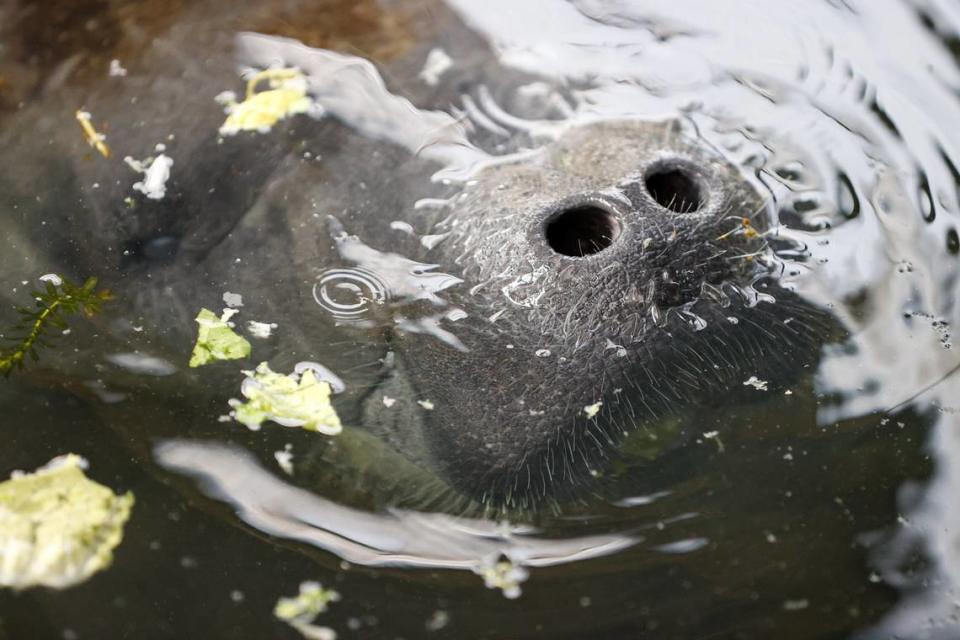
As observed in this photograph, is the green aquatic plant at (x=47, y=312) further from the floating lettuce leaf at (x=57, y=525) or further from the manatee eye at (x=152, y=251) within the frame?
the floating lettuce leaf at (x=57, y=525)

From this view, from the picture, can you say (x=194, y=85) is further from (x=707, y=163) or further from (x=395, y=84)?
(x=707, y=163)

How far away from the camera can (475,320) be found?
7.95 ft

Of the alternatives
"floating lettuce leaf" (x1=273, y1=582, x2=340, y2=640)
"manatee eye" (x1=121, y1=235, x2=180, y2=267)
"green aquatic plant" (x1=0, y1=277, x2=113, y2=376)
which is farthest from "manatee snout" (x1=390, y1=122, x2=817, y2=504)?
"green aquatic plant" (x1=0, y1=277, x2=113, y2=376)

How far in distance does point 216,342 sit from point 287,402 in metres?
0.26

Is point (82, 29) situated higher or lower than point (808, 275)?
lower

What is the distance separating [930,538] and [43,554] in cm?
184

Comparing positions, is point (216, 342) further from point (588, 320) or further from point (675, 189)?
point (675, 189)

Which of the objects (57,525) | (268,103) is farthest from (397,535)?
(268,103)

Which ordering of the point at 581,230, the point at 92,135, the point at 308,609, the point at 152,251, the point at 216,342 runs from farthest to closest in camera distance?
the point at 92,135
the point at 152,251
the point at 216,342
the point at 581,230
the point at 308,609

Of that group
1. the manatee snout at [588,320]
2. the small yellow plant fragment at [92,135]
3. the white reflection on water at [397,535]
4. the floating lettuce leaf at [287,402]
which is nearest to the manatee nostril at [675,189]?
the manatee snout at [588,320]

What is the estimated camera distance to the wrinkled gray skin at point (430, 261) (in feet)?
7.46

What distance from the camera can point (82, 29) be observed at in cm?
322

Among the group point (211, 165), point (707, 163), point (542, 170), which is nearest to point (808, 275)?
point (707, 163)

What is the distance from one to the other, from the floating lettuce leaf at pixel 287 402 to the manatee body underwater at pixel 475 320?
0.02 metres
